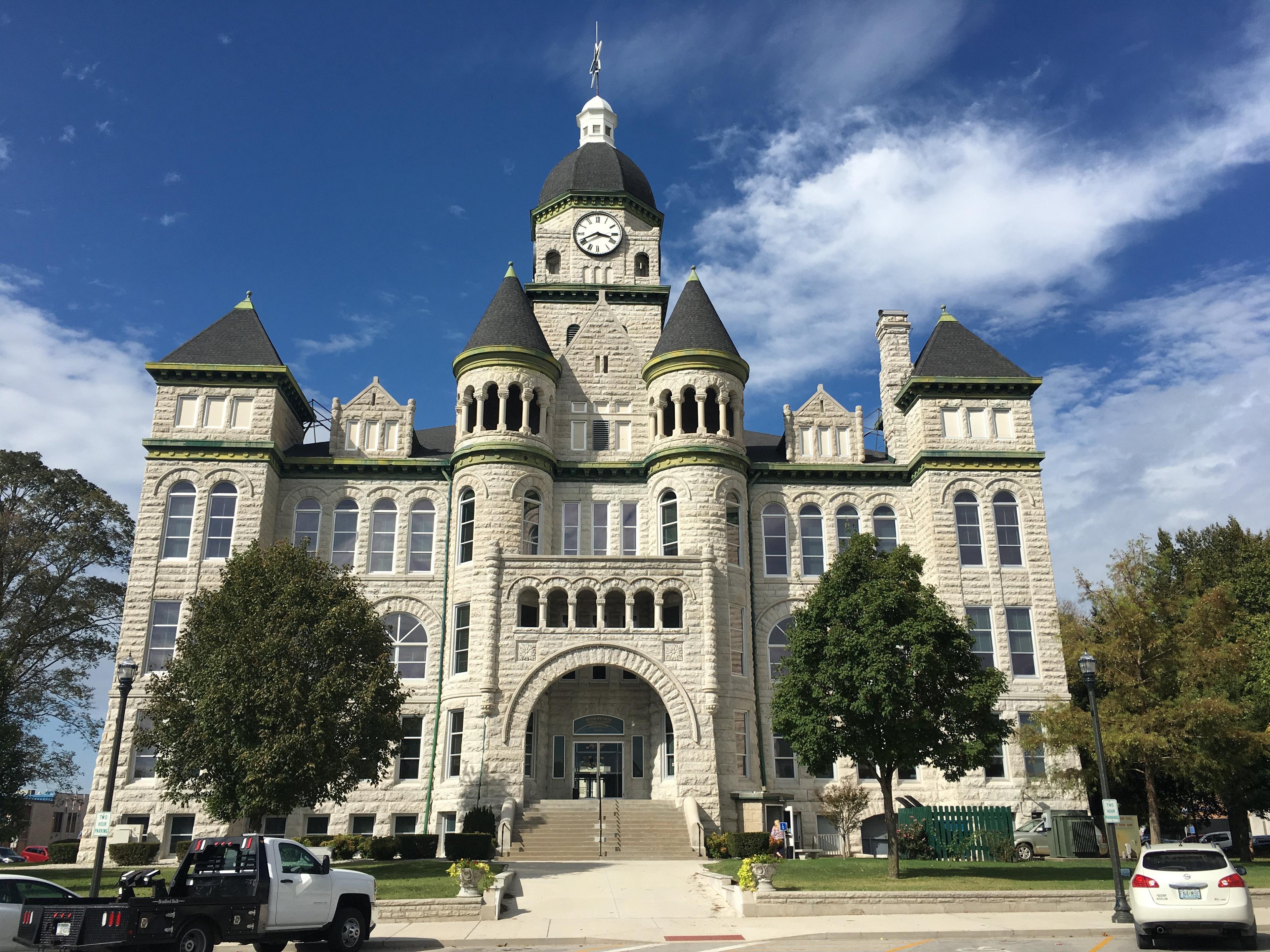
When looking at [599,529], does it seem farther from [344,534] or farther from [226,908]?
[226,908]

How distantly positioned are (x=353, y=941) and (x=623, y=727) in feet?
70.2

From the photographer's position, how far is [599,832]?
3153cm

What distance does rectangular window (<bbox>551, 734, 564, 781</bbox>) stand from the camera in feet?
120

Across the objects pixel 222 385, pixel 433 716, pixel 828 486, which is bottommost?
pixel 433 716

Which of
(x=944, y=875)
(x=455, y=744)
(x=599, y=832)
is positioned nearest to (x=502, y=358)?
(x=455, y=744)

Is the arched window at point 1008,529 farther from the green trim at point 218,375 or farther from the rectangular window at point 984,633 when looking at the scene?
the green trim at point 218,375

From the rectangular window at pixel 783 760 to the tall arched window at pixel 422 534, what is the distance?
47.3 ft

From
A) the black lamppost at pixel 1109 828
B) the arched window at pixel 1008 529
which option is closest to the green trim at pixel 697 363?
the arched window at pixel 1008 529

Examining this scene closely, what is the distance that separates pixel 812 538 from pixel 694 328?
31.5 feet

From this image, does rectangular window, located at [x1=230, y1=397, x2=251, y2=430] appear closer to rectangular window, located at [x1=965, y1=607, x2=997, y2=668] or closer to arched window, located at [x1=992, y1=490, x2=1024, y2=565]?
rectangular window, located at [x1=965, y1=607, x2=997, y2=668]

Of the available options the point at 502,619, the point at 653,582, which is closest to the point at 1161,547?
the point at 653,582

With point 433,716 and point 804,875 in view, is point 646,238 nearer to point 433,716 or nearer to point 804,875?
point 433,716

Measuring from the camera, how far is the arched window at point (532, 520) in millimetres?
38562

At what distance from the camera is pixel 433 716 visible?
121ft
